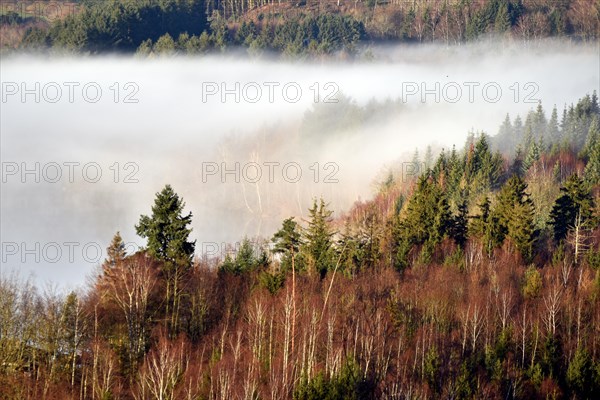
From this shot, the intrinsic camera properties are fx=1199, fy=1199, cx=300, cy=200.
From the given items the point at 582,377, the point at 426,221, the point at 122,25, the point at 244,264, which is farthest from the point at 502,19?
the point at 582,377

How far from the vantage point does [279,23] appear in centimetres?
17900

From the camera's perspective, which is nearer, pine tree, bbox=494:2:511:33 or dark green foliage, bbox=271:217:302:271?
dark green foliage, bbox=271:217:302:271

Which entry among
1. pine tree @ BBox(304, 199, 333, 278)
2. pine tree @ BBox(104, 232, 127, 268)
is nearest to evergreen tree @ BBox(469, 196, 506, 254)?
pine tree @ BBox(304, 199, 333, 278)

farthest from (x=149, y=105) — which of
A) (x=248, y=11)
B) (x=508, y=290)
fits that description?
(x=508, y=290)

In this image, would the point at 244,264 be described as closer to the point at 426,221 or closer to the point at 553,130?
the point at 426,221

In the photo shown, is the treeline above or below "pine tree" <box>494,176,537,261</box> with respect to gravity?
above

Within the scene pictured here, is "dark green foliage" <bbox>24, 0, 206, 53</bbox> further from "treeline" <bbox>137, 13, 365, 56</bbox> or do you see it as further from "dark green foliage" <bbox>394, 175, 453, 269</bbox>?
"dark green foliage" <bbox>394, 175, 453, 269</bbox>

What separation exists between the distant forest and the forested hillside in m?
91.5

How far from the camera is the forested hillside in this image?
4869 centimetres

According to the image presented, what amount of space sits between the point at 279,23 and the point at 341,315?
12781 cm

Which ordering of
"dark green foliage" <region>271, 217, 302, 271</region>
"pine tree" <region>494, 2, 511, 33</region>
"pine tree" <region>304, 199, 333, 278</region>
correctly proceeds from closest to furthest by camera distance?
"pine tree" <region>304, 199, 333, 278</region>, "dark green foliage" <region>271, 217, 302, 271</region>, "pine tree" <region>494, 2, 511, 33</region>

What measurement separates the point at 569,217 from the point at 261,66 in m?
106

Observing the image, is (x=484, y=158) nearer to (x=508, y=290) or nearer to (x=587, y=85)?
(x=508, y=290)

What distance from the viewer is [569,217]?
2899 inches
